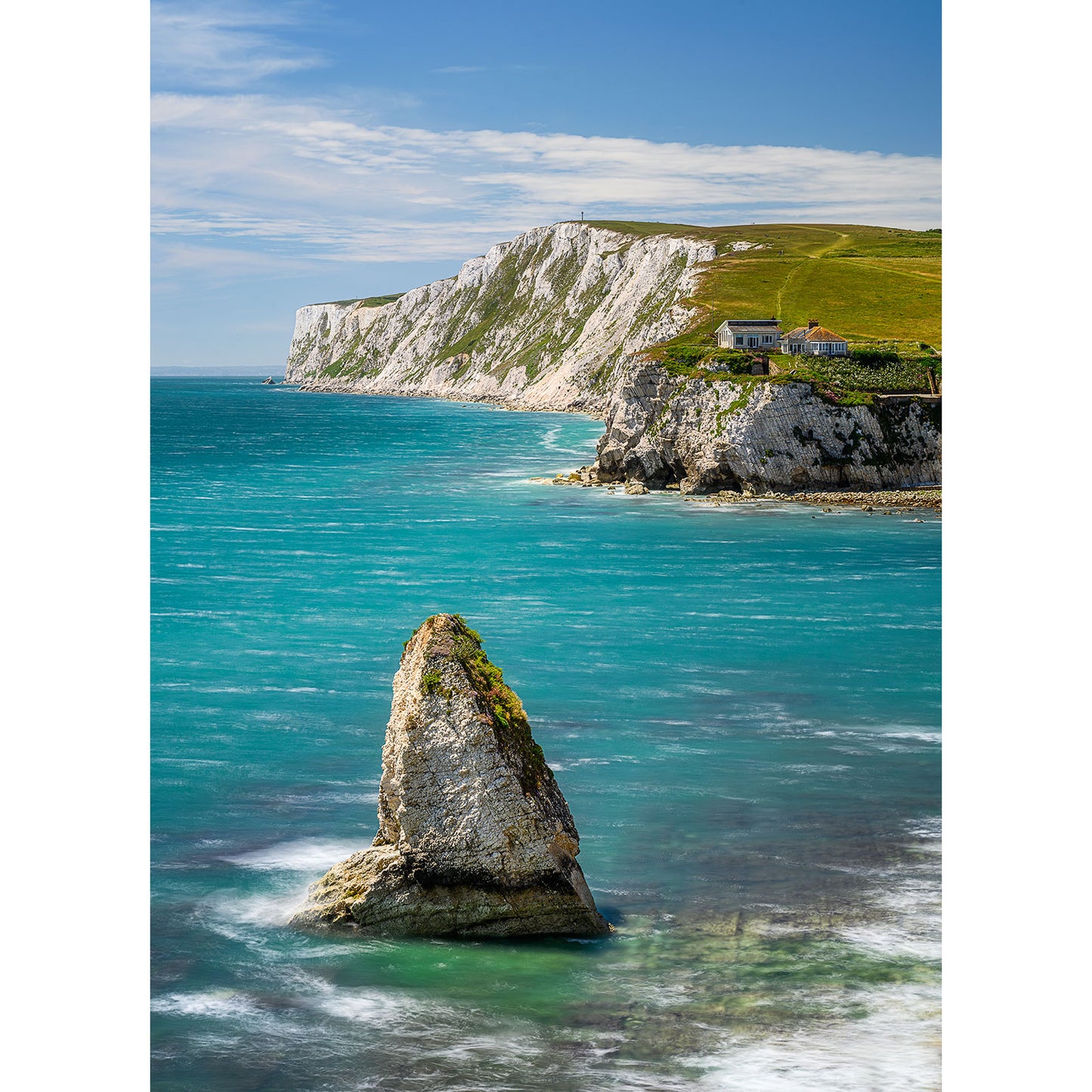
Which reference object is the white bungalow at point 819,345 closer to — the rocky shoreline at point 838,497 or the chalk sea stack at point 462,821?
the rocky shoreline at point 838,497

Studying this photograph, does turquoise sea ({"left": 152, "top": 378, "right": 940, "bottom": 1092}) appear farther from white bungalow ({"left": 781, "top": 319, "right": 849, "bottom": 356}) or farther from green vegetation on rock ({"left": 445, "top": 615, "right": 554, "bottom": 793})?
white bungalow ({"left": 781, "top": 319, "right": 849, "bottom": 356})

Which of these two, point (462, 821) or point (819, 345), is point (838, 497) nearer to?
point (819, 345)

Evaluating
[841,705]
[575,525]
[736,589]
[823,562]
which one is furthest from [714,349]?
[841,705]

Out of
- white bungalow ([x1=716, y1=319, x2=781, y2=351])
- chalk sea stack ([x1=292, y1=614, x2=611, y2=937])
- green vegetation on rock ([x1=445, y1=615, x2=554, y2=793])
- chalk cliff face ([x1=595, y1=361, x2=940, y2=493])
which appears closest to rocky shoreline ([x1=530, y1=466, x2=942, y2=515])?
chalk cliff face ([x1=595, y1=361, x2=940, y2=493])

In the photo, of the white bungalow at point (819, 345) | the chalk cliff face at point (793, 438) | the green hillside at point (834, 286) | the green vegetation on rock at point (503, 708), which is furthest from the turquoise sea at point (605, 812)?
the green hillside at point (834, 286)
